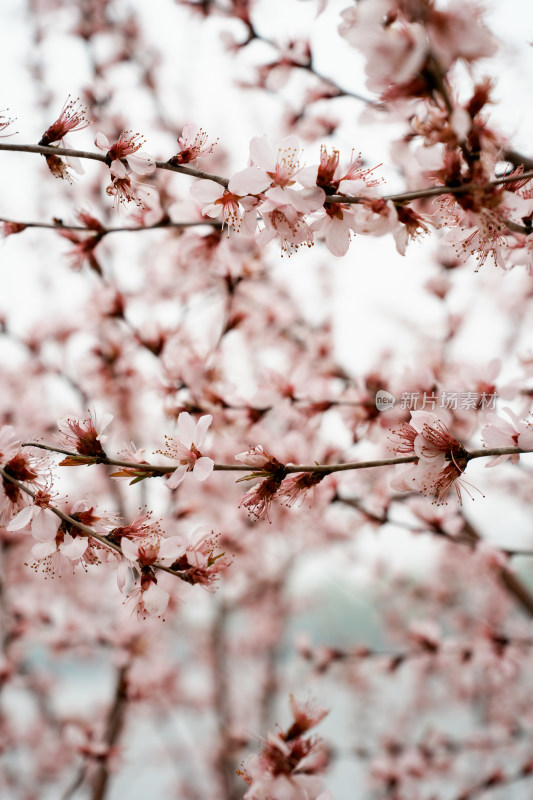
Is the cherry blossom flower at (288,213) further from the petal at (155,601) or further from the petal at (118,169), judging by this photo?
the petal at (155,601)

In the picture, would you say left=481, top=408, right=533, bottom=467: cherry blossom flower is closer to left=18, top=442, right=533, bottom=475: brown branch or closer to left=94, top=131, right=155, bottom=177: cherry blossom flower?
left=18, top=442, right=533, bottom=475: brown branch

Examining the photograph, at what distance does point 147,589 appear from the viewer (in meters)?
0.99

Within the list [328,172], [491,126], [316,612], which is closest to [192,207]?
[328,172]

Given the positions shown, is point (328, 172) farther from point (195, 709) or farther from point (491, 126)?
point (195, 709)

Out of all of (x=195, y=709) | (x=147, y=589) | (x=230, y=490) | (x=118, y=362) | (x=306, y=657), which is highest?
(x=147, y=589)

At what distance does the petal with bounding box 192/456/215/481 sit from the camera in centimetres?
99

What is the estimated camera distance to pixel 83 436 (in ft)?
3.45

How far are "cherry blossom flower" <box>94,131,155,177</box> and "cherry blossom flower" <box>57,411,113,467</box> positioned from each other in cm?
48

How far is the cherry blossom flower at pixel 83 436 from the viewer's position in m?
1.05

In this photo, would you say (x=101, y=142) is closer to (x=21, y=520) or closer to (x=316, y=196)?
(x=316, y=196)

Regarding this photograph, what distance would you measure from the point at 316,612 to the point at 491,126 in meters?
8.27

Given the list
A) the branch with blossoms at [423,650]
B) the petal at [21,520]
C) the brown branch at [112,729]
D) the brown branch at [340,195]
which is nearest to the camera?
the brown branch at [340,195]

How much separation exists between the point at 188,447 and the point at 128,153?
0.57m

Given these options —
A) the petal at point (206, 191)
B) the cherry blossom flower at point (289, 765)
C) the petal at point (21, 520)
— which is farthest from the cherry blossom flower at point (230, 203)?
the cherry blossom flower at point (289, 765)
